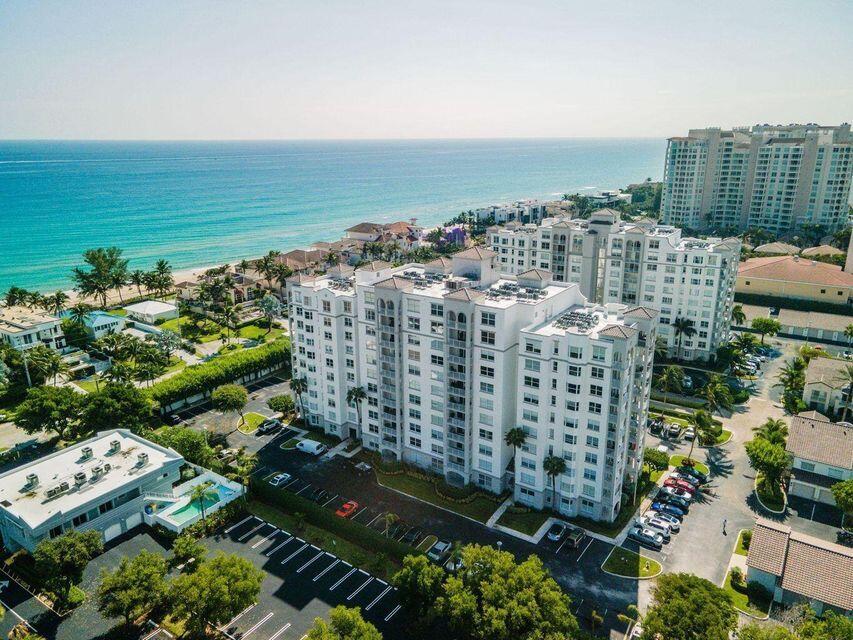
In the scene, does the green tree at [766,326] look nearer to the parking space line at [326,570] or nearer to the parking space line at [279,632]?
the parking space line at [326,570]

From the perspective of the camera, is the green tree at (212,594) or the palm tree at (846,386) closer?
the green tree at (212,594)

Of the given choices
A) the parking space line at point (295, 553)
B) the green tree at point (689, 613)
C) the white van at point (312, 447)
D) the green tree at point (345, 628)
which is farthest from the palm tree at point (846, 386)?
the parking space line at point (295, 553)

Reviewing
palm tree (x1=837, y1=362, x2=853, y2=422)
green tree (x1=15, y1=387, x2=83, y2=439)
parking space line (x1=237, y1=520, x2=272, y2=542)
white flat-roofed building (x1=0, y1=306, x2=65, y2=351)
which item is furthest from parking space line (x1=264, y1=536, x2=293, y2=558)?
palm tree (x1=837, y1=362, x2=853, y2=422)

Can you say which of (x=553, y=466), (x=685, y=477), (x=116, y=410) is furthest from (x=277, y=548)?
(x=685, y=477)

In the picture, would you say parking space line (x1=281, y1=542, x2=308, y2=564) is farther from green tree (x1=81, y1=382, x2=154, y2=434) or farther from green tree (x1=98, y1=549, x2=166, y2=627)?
green tree (x1=81, y1=382, x2=154, y2=434)

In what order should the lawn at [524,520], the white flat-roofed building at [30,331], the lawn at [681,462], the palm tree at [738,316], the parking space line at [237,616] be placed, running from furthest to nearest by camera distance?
the palm tree at [738,316], the white flat-roofed building at [30,331], the lawn at [681,462], the lawn at [524,520], the parking space line at [237,616]

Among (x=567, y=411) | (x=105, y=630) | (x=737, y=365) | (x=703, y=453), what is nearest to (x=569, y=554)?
(x=567, y=411)

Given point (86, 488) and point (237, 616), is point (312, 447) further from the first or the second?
point (237, 616)

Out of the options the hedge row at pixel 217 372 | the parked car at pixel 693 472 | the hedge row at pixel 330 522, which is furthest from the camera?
the hedge row at pixel 217 372
